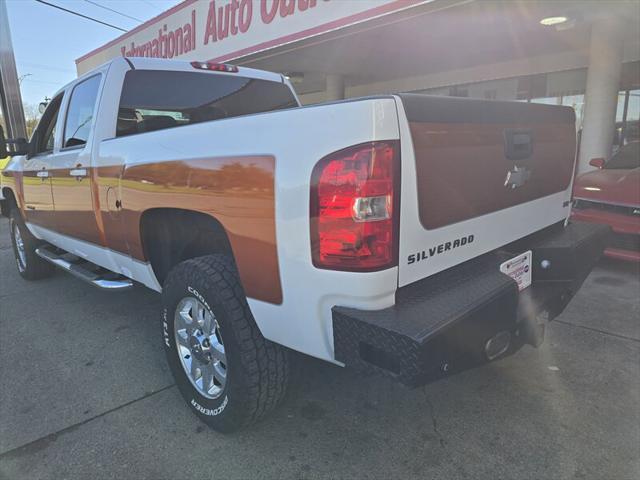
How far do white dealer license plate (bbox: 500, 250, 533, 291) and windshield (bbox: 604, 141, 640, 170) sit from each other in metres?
4.53

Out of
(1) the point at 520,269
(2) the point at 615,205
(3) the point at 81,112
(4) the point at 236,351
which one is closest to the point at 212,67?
(3) the point at 81,112

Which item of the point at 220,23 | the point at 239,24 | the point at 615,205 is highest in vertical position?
the point at 220,23

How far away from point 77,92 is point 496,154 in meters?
3.44

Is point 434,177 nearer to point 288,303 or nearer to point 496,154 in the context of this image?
point 496,154

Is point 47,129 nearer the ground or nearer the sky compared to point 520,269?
nearer the sky

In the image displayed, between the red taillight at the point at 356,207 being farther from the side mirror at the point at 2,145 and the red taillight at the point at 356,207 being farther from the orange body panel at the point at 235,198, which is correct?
the side mirror at the point at 2,145

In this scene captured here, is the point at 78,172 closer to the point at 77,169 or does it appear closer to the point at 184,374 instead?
the point at 77,169

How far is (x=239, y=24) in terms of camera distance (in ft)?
32.7

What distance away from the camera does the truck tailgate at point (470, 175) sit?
5.80ft

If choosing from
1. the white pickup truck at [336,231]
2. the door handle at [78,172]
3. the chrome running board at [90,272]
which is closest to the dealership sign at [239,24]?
the white pickup truck at [336,231]

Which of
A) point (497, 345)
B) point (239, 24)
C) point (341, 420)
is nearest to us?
point (497, 345)

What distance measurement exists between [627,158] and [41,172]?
681cm

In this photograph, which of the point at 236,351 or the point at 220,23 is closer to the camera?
the point at 236,351

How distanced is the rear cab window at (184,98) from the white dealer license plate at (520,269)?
8.36ft
